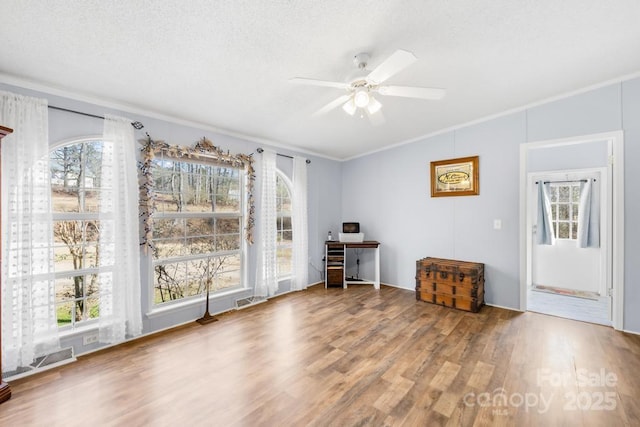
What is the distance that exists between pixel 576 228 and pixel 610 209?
1826mm

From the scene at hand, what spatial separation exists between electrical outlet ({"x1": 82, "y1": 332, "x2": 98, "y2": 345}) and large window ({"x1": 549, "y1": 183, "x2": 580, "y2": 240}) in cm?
672

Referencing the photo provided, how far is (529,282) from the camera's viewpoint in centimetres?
474

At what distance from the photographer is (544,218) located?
468cm

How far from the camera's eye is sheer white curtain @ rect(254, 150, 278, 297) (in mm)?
3951

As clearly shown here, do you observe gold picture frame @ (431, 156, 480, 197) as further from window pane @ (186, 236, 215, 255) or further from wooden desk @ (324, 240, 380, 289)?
window pane @ (186, 236, 215, 255)

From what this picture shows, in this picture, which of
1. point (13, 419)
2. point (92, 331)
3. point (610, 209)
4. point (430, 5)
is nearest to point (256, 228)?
point (92, 331)

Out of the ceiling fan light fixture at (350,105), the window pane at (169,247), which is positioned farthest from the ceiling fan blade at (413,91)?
the window pane at (169,247)

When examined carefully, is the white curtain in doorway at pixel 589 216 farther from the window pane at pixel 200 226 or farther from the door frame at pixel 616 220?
the window pane at pixel 200 226

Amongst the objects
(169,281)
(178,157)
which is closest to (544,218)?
(178,157)

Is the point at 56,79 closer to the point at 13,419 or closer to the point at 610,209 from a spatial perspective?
the point at 13,419

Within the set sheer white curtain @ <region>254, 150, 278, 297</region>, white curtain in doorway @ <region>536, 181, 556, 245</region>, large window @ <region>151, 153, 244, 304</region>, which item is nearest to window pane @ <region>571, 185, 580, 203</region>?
white curtain in doorway @ <region>536, 181, 556, 245</region>

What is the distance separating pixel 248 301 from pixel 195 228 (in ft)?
4.22

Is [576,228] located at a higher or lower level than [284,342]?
higher

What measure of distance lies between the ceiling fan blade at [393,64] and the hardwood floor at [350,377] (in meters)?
2.26
